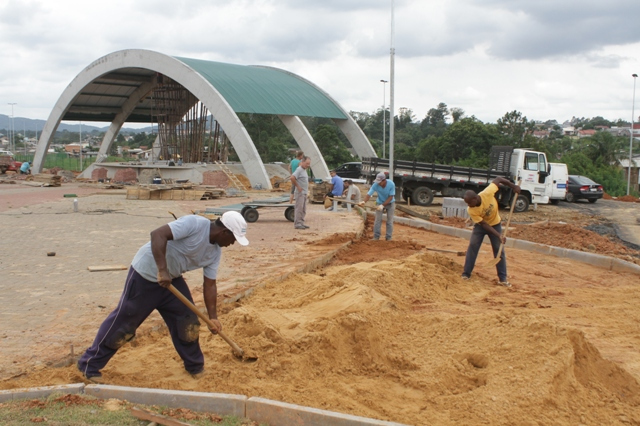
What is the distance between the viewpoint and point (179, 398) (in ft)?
13.8

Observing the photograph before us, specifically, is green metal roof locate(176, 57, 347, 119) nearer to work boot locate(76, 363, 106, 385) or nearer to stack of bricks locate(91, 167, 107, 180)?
stack of bricks locate(91, 167, 107, 180)

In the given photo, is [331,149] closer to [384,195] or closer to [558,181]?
[558,181]

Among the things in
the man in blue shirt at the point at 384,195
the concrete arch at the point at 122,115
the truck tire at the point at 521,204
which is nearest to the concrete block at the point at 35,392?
the man in blue shirt at the point at 384,195

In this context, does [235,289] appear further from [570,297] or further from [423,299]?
[570,297]

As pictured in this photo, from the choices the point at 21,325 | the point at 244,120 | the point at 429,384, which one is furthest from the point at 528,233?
the point at 244,120

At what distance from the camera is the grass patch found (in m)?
3.77

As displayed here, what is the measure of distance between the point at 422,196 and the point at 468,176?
188 cm

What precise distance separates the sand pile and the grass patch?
16.7 inches

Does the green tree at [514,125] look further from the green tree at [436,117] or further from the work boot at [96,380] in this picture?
the work boot at [96,380]

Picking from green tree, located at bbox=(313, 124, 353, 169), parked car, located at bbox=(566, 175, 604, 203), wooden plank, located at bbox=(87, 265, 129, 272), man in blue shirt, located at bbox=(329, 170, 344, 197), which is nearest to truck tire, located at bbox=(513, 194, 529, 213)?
parked car, located at bbox=(566, 175, 604, 203)

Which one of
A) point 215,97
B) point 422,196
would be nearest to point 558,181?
point 422,196

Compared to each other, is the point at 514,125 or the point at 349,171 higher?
the point at 514,125

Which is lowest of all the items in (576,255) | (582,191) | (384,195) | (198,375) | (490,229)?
(198,375)

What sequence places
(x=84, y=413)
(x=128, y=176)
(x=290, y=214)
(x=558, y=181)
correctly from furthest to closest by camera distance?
(x=128, y=176) < (x=558, y=181) < (x=290, y=214) < (x=84, y=413)
